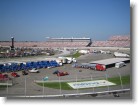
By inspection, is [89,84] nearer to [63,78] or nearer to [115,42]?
[63,78]

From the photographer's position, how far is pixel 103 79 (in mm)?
7031

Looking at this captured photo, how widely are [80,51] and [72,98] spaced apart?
6.16ft

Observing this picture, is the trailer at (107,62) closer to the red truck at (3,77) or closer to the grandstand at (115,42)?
the grandstand at (115,42)

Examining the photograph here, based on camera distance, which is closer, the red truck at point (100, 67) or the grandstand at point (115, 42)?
the grandstand at point (115, 42)

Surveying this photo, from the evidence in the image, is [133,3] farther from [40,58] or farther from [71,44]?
[40,58]

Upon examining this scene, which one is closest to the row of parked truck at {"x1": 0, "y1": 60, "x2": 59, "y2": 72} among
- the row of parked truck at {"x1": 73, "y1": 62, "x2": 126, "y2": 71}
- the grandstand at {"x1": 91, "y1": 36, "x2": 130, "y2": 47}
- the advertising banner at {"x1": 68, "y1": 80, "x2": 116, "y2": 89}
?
the row of parked truck at {"x1": 73, "y1": 62, "x2": 126, "y2": 71}

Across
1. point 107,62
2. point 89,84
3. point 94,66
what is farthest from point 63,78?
point 107,62

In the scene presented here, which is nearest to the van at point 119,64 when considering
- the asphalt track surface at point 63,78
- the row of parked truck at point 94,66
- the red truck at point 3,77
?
the row of parked truck at point 94,66

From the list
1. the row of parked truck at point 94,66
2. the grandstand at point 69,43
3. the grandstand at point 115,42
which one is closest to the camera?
the grandstand at point 115,42

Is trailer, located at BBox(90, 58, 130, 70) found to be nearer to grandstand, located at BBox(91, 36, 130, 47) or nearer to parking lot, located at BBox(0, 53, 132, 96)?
parking lot, located at BBox(0, 53, 132, 96)

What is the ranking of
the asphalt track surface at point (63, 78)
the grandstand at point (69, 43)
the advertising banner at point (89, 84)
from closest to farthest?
the asphalt track surface at point (63, 78), the advertising banner at point (89, 84), the grandstand at point (69, 43)

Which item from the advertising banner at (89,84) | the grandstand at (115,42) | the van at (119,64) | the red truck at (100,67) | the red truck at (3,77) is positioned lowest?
the advertising banner at (89,84)

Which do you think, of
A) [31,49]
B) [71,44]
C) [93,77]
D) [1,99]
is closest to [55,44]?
[71,44]

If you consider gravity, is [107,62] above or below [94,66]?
above
